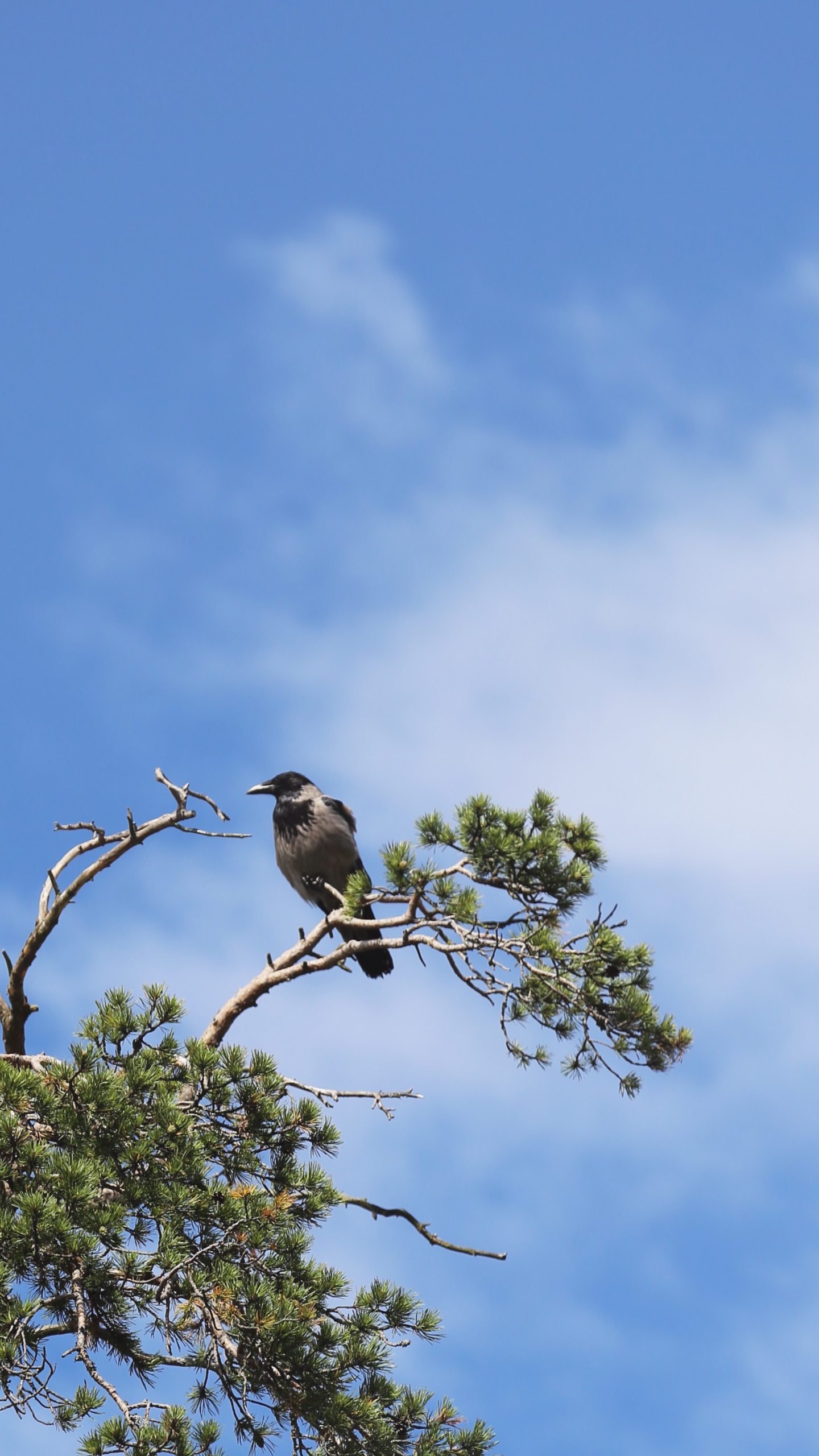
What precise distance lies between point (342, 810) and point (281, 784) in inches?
24.6

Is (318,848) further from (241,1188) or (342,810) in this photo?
(241,1188)

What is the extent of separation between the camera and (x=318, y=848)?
30.7 feet

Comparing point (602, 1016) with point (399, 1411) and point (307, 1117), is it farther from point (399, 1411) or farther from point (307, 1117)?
point (399, 1411)

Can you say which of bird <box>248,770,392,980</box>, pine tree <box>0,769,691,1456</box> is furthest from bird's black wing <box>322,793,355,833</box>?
pine tree <box>0,769,691,1456</box>

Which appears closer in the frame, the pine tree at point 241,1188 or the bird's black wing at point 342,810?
the pine tree at point 241,1188

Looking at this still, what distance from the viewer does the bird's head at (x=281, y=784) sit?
9.90 meters

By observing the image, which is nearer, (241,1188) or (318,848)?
(241,1188)

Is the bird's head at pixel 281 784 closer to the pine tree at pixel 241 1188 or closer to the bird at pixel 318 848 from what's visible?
the bird at pixel 318 848

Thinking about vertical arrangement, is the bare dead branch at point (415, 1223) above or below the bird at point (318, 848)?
below

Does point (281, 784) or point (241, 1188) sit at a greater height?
point (281, 784)

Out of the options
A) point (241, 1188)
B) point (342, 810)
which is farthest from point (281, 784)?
point (241, 1188)

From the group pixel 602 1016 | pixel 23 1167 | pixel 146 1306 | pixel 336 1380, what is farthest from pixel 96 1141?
pixel 602 1016

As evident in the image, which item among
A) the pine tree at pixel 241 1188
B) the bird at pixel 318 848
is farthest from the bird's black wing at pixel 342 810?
the pine tree at pixel 241 1188

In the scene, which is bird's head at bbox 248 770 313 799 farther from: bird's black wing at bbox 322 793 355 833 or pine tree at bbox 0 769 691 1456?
pine tree at bbox 0 769 691 1456
